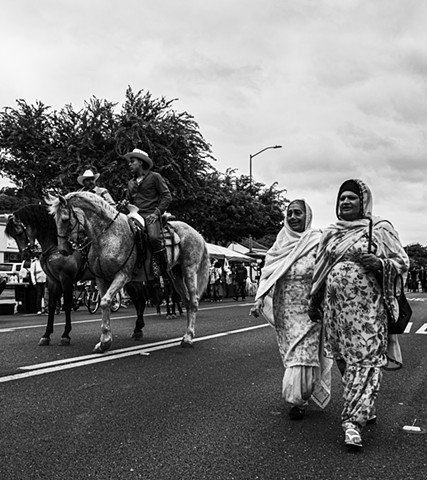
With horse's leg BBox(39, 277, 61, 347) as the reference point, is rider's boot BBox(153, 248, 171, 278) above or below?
above

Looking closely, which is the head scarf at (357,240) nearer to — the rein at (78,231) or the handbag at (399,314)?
the handbag at (399,314)

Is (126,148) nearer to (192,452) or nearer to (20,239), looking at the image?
(20,239)

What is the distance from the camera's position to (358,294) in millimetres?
3939

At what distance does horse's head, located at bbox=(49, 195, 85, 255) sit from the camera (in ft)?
24.8

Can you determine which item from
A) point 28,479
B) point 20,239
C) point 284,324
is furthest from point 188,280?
point 28,479

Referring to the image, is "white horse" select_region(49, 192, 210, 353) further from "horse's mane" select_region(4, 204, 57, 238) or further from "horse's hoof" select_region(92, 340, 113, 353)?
"horse's mane" select_region(4, 204, 57, 238)

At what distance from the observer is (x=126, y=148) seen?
23422 millimetres

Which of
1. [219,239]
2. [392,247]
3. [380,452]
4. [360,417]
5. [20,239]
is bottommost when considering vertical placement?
[380,452]

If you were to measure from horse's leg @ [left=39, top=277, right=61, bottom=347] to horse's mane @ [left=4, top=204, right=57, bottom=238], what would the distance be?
3.07 ft

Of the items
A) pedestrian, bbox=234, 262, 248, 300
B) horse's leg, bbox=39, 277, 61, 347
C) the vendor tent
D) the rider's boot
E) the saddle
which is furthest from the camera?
pedestrian, bbox=234, 262, 248, 300

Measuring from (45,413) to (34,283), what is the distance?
13.0 metres

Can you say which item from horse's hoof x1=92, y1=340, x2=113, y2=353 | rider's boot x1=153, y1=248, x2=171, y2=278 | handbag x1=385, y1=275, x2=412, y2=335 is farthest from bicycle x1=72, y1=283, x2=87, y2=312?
handbag x1=385, y1=275, x2=412, y2=335

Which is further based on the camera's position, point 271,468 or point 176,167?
point 176,167

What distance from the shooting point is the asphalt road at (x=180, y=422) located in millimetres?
3373
